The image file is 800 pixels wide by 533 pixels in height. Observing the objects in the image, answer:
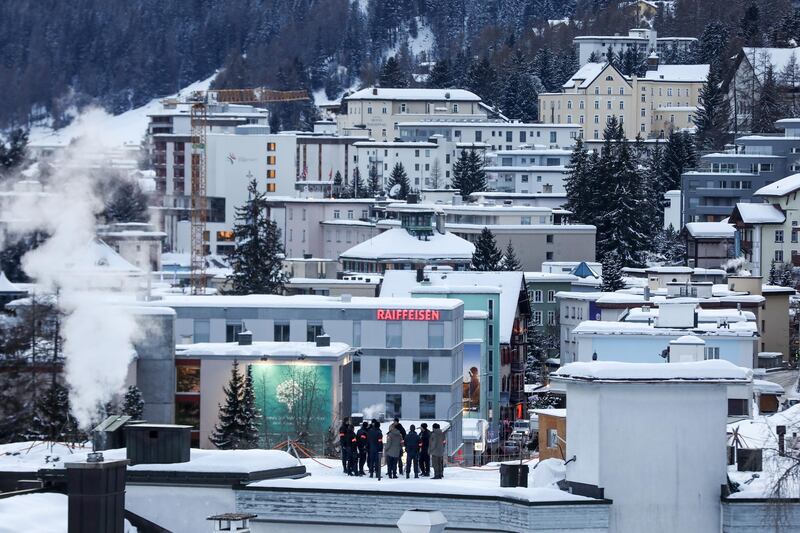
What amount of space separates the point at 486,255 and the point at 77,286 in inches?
2360

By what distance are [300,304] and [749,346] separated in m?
15.5

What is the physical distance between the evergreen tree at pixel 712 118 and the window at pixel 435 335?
9132cm

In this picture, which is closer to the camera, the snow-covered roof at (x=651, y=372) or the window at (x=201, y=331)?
the snow-covered roof at (x=651, y=372)

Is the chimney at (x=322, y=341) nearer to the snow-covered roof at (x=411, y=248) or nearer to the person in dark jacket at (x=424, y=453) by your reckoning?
the person in dark jacket at (x=424, y=453)

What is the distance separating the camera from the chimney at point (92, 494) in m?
21.5

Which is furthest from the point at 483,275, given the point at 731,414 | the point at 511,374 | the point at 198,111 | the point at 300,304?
the point at 198,111

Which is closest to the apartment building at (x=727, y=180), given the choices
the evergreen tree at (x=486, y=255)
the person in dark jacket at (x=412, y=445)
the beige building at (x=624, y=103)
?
the evergreen tree at (x=486, y=255)

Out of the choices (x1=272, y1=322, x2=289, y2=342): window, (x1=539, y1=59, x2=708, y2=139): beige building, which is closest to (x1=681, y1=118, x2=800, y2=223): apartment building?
(x1=539, y1=59, x2=708, y2=139): beige building

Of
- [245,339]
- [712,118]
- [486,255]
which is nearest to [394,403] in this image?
[245,339]

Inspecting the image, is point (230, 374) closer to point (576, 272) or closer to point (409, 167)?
point (576, 272)

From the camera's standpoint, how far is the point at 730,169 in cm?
13738

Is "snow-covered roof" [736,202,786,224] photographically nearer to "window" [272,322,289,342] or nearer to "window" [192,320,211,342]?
"window" [272,322,289,342]

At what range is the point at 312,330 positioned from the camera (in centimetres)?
7281

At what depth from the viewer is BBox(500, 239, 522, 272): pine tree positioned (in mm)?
123562
